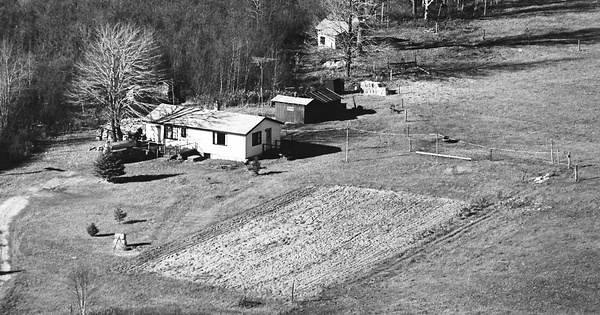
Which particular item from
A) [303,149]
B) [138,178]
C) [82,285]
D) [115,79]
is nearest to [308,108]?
[303,149]

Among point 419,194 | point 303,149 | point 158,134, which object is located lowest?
point 419,194

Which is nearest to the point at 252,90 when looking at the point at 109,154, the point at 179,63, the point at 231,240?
the point at 179,63

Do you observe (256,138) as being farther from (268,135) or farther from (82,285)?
(82,285)

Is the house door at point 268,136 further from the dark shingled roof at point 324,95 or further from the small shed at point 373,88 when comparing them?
the small shed at point 373,88

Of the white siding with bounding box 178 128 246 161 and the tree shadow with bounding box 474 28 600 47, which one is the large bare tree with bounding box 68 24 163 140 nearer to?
the white siding with bounding box 178 128 246 161

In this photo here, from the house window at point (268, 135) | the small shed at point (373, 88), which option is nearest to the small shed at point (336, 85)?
the small shed at point (373, 88)

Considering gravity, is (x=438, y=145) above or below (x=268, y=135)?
below

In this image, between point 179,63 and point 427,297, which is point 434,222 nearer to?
point 427,297
